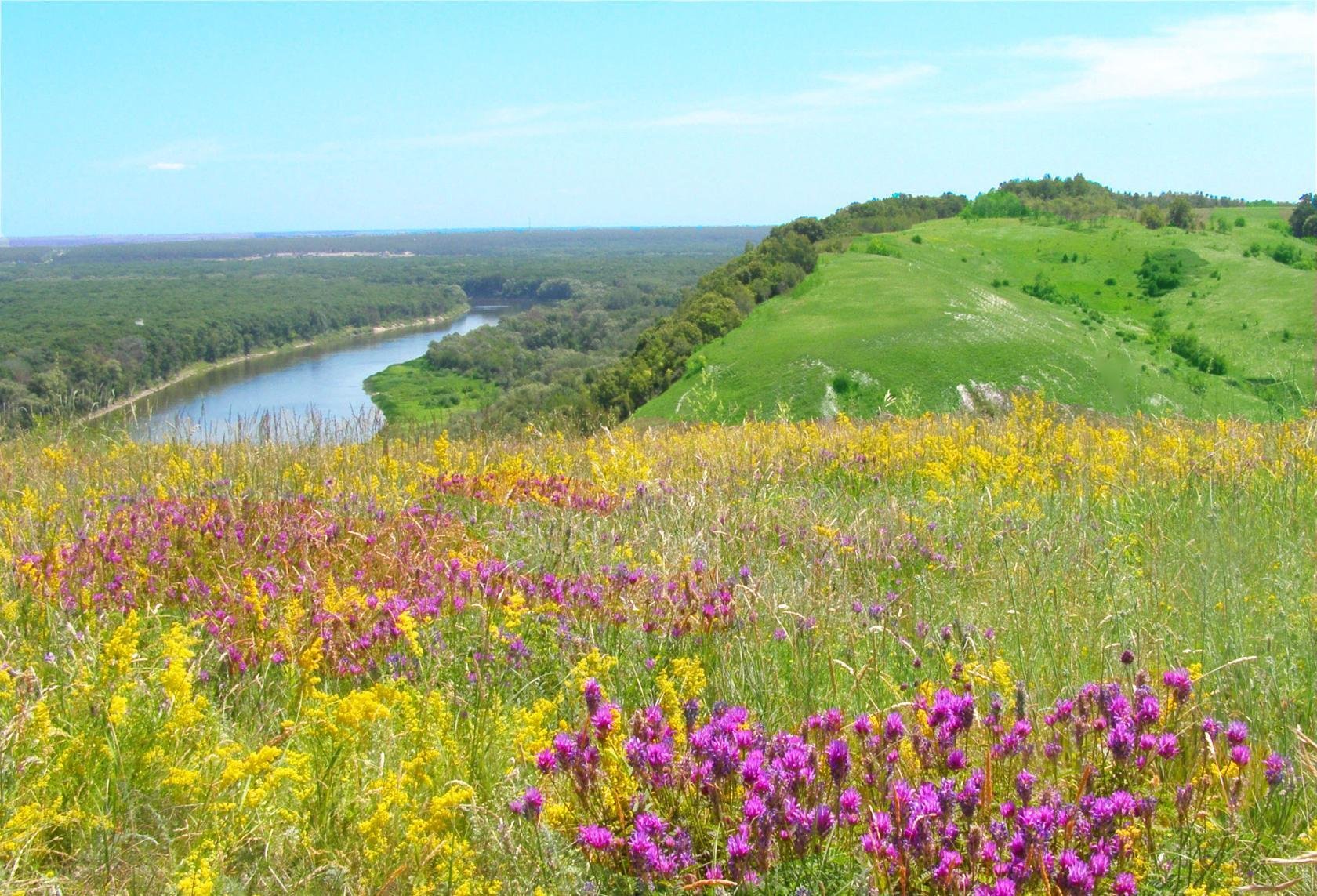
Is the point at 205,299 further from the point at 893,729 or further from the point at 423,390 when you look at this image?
the point at 893,729

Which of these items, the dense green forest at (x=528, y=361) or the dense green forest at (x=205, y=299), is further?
the dense green forest at (x=528, y=361)

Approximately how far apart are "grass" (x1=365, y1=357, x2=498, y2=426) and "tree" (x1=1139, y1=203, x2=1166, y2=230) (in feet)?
107

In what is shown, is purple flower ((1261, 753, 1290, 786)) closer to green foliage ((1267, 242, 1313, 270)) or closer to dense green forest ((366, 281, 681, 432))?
dense green forest ((366, 281, 681, 432))

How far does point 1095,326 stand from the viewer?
98.0 feet

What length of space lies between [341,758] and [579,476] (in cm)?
404

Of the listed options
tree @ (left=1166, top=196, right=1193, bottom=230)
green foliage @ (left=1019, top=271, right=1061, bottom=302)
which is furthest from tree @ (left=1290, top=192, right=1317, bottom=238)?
green foliage @ (left=1019, top=271, right=1061, bottom=302)

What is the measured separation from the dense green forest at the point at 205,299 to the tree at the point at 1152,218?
44346 mm

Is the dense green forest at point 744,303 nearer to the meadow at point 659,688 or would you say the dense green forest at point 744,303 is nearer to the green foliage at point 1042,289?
the green foliage at point 1042,289

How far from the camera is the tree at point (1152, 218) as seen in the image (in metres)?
44.4

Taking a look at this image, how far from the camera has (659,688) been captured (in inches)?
111

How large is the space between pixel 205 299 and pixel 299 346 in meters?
25.8

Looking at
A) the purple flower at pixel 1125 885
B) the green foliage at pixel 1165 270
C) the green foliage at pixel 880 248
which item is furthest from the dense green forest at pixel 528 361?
the green foliage at pixel 1165 270

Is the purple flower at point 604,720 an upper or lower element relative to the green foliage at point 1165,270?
lower

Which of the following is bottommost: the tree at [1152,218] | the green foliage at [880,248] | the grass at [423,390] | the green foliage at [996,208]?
the grass at [423,390]
